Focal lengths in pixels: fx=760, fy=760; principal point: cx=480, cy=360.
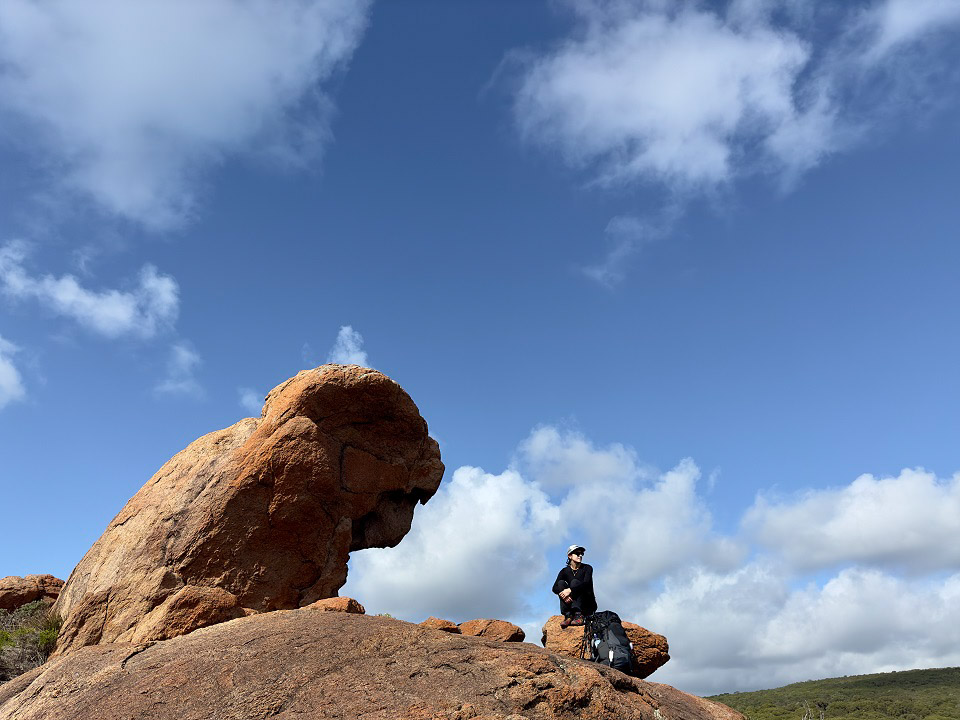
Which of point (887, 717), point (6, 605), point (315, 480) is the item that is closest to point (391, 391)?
point (315, 480)

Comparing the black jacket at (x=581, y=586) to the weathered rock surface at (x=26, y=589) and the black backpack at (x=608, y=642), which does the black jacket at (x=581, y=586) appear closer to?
the black backpack at (x=608, y=642)

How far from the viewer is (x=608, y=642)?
46.3ft

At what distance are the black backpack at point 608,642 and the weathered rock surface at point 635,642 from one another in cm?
72

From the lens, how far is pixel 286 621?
1235 centimetres

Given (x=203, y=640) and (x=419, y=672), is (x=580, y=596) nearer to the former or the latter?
(x=419, y=672)

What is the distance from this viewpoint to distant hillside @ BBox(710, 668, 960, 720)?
78062mm

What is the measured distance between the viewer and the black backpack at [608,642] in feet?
45.4

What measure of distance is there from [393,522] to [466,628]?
6041 millimetres

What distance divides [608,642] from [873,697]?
102m

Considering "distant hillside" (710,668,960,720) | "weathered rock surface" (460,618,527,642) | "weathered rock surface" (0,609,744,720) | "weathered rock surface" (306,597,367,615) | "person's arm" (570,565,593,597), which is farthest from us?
"distant hillside" (710,668,960,720)

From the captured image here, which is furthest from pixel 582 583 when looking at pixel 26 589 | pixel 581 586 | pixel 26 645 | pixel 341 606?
pixel 26 589

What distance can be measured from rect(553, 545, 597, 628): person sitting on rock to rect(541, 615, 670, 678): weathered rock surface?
22 cm

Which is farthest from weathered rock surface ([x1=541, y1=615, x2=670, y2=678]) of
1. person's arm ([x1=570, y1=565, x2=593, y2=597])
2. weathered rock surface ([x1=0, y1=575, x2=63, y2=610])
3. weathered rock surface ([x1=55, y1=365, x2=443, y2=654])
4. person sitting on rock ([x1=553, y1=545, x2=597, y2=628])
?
weathered rock surface ([x1=0, y1=575, x2=63, y2=610])

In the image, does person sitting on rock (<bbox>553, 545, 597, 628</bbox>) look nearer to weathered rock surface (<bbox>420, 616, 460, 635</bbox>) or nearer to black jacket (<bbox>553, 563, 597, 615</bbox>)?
black jacket (<bbox>553, 563, 597, 615</bbox>)
